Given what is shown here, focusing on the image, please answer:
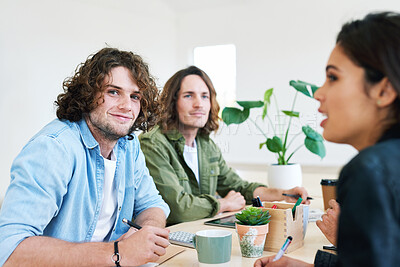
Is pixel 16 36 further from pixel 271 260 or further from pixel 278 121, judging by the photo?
pixel 271 260

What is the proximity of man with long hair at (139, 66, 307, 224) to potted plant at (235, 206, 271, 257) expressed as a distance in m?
0.61

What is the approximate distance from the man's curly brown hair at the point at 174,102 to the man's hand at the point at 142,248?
106 centimetres

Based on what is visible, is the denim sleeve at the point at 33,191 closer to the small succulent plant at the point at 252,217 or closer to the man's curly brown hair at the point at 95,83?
the man's curly brown hair at the point at 95,83

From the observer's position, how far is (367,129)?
67cm

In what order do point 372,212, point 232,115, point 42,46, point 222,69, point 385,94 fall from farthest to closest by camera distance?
1. point 222,69
2. point 42,46
3. point 232,115
4. point 385,94
5. point 372,212

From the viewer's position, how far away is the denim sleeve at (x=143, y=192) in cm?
163

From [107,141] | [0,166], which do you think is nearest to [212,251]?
[107,141]

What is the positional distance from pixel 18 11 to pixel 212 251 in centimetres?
263

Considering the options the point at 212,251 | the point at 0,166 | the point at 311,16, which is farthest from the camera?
the point at 311,16

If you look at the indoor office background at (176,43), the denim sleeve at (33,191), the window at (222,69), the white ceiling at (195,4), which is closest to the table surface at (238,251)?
the denim sleeve at (33,191)

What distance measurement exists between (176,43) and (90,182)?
10.2 ft

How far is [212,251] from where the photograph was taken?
42.6 inches

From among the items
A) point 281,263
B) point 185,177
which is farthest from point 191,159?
point 281,263

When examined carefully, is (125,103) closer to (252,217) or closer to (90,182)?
(90,182)
